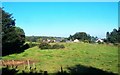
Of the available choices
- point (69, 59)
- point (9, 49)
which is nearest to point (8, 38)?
point (9, 49)

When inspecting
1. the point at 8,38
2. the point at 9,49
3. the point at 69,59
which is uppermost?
the point at 8,38

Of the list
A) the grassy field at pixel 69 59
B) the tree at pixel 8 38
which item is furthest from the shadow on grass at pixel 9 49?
the grassy field at pixel 69 59

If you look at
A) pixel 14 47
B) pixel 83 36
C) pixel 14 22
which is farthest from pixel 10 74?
pixel 83 36

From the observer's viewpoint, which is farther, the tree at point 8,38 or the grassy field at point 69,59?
the tree at point 8,38

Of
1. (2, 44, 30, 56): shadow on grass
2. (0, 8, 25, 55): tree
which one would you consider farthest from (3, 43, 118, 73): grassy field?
(0, 8, 25, 55): tree

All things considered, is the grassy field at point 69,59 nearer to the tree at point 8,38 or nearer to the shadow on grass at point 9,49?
the shadow on grass at point 9,49

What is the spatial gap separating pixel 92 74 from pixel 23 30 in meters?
44.3

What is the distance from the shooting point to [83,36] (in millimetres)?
133625

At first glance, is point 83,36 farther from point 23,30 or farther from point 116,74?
point 116,74

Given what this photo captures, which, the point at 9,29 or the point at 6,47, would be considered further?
the point at 9,29

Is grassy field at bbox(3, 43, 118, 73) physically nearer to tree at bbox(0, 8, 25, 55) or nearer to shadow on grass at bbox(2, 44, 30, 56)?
shadow on grass at bbox(2, 44, 30, 56)

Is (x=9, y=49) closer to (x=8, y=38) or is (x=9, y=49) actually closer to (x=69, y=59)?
(x=8, y=38)

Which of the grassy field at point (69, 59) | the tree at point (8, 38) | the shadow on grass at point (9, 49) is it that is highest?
the tree at point (8, 38)

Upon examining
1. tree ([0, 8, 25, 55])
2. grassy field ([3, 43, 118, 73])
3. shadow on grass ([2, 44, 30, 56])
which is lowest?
grassy field ([3, 43, 118, 73])
